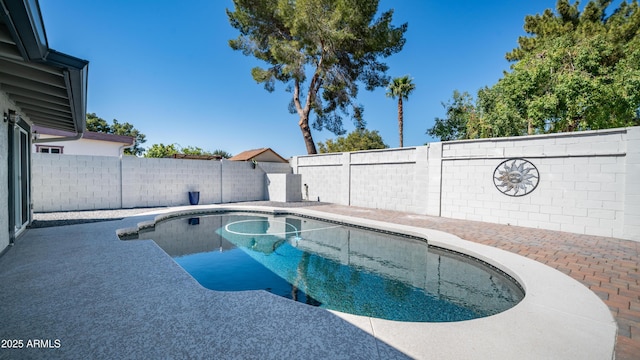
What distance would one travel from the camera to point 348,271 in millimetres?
5184

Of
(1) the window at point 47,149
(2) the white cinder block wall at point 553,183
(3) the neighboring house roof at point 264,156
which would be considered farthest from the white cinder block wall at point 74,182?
(2) the white cinder block wall at point 553,183

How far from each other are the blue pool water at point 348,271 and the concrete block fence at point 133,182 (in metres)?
4.21

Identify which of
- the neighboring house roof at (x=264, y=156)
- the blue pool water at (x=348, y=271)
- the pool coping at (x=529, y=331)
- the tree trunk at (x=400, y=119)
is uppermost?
the tree trunk at (x=400, y=119)

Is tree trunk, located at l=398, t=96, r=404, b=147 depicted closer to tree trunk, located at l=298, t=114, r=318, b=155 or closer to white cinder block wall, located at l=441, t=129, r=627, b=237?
tree trunk, located at l=298, t=114, r=318, b=155

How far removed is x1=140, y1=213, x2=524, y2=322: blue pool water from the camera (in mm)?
3857

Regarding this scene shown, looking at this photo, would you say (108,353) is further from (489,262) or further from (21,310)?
(489,262)

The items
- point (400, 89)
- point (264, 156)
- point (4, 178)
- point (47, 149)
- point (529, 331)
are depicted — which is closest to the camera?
point (529, 331)

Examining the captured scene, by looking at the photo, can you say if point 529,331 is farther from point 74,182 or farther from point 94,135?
point 94,135

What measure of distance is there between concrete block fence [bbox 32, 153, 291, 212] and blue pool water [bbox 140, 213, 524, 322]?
13.8ft

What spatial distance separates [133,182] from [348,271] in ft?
34.2

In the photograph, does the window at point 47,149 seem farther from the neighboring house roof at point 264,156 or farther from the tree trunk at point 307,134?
the tree trunk at point 307,134

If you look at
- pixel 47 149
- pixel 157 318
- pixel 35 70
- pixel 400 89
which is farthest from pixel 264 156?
pixel 157 318

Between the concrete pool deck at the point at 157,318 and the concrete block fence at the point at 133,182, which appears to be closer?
the concrete pool deck at the point at 157,318

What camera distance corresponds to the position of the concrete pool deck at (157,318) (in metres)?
2.15
